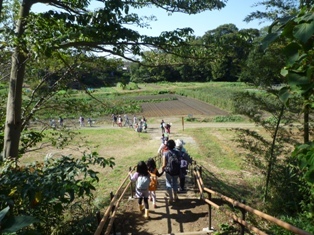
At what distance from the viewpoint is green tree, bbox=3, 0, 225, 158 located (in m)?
3.23

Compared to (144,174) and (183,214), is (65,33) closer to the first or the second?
(144,174)

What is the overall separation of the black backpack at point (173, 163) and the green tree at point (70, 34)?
2459 mm

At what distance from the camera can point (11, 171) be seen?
8.57 feet

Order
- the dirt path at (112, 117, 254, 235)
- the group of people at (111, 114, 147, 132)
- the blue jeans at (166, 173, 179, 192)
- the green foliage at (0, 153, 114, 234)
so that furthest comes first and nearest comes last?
the group of people at (111, 114, 147, 132) < the blue jeans at (166, 173, 179, 192) < the dirt path at (112, 117, 254, 235) < the green foliage at (0, 153, 114, 234)

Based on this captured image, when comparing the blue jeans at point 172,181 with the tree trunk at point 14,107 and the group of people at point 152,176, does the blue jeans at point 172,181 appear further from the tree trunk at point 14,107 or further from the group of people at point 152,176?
the tree trunk at point 14,107

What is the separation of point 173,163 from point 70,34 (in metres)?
3.48

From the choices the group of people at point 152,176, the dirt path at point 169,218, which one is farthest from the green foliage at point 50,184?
the group of people at point 152,176

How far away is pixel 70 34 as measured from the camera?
3.24m

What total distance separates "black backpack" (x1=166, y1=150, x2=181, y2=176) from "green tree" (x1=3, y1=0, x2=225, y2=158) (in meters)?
2.46

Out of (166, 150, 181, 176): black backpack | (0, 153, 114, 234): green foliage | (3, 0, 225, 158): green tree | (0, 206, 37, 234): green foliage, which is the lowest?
(166, 150, 181, 176): black backpack

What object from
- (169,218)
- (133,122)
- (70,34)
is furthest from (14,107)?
(133,122)

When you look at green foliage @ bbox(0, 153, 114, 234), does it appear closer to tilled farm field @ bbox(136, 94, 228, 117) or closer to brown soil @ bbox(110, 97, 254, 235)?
brown soil @ bbox(110, 97, 254, 235)

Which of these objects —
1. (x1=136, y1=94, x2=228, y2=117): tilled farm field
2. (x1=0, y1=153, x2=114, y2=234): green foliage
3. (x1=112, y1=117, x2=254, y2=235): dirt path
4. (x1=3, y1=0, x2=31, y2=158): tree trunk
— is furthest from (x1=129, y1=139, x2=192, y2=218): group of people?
(x1=136, y1=94, x2=228, y2=117): tilled farm field

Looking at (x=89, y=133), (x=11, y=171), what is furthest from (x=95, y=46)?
(x=89, y=133)
